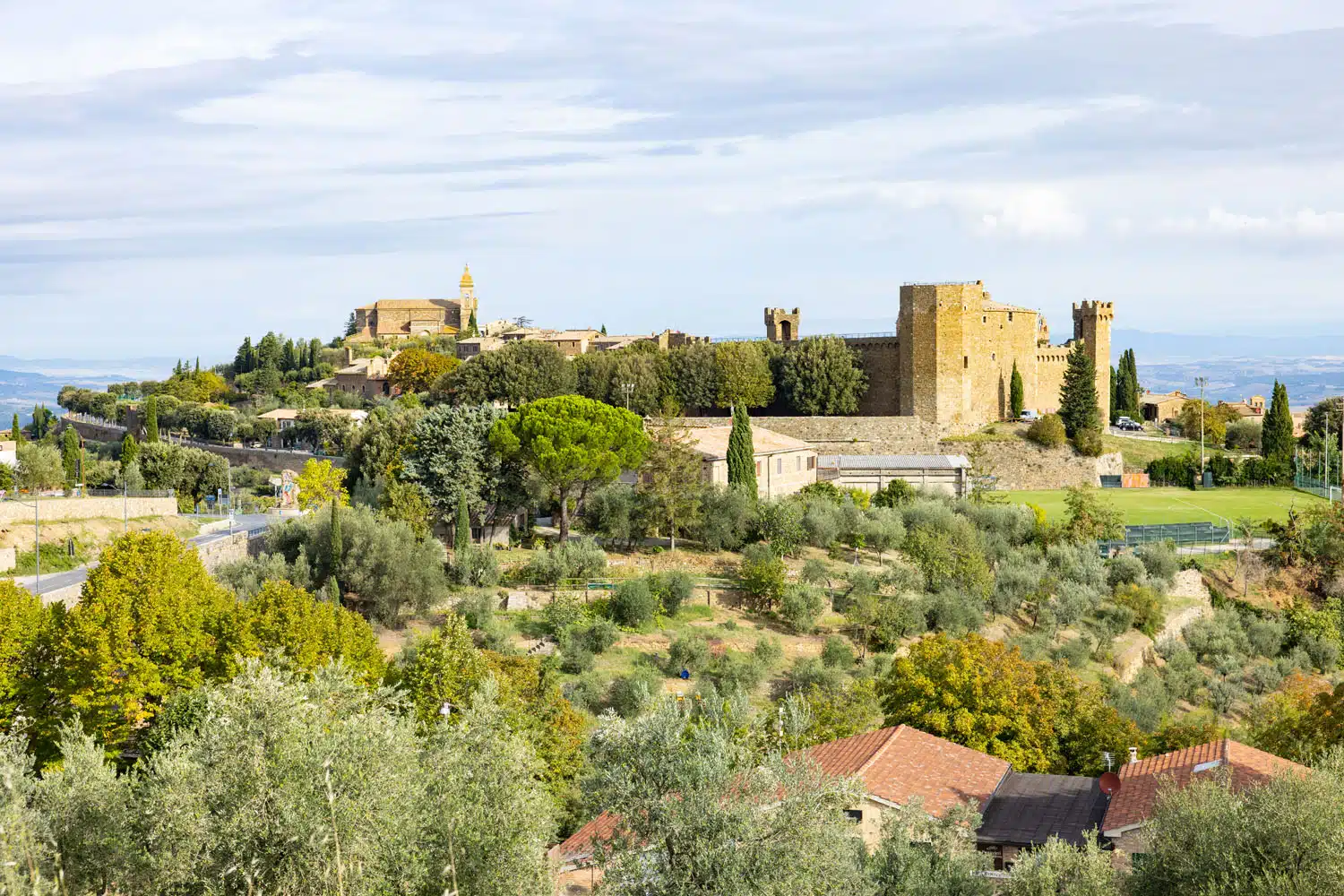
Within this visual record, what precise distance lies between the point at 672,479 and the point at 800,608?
702 cm

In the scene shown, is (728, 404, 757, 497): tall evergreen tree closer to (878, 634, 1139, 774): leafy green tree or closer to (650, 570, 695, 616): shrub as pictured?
(650, 570, 695, 616): shrub

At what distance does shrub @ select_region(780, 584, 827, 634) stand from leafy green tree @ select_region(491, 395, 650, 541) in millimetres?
7341

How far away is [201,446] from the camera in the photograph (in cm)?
6888

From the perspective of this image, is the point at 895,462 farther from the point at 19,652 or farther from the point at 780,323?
the point at 19,652

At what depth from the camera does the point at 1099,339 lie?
217ft

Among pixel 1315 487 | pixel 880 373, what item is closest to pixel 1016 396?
pixel 880 373

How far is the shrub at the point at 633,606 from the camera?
3409cm

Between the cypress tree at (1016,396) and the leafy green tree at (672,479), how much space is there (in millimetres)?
23345

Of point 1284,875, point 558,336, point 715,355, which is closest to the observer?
point 1284,875

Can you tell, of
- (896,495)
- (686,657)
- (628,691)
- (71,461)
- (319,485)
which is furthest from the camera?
(71,461)

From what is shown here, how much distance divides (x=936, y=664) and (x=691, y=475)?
15.3 meters

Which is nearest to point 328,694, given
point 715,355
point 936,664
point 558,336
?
point 936,664

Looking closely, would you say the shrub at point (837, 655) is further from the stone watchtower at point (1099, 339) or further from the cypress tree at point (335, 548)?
the stone watchtower at point (1099, 339)

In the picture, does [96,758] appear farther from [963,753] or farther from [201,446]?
[201,446]
